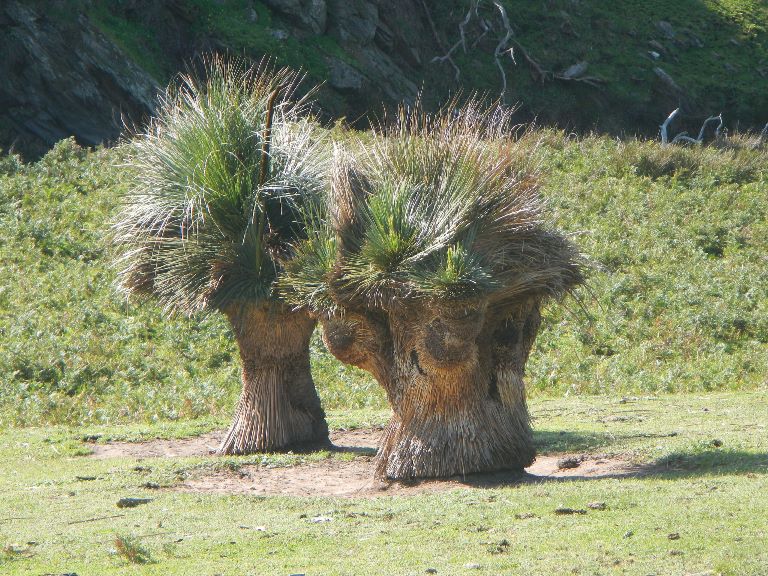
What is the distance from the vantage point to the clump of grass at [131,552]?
24.4ft

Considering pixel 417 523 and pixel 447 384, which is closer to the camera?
pixel 417 523

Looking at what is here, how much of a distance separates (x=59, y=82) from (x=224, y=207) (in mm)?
20172

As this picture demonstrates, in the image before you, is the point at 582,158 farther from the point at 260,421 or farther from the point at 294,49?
the point at 260,421

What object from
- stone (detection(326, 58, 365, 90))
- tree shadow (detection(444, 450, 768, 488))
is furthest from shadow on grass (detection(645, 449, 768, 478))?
stone (detection(326, 58, 365, 90))

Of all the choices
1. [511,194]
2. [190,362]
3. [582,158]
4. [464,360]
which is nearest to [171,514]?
[464,360]

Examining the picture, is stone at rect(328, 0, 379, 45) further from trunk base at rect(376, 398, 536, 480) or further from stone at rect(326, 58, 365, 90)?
trunk base at rect(376, 398, 536, 480)

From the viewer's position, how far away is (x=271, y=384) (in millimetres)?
→ 12969

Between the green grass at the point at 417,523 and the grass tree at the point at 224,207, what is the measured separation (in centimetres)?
176

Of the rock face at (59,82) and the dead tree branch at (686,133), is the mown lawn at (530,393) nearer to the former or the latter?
the dead tree branch at (686,133)

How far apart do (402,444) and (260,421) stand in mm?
2889

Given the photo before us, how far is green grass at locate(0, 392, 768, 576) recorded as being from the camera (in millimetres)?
7109

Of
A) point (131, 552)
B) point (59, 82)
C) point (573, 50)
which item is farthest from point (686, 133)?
point (131, 552)

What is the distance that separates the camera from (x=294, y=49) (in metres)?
35.0

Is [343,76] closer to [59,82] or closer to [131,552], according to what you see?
[59,82]
